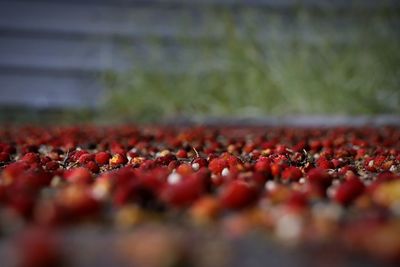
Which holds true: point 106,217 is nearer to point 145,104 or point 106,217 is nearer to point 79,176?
point 79,176

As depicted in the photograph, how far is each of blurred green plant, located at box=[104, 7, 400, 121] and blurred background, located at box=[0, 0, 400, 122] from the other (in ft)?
0.03

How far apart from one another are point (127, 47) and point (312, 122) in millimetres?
2456

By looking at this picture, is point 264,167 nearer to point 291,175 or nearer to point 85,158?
point 291,175

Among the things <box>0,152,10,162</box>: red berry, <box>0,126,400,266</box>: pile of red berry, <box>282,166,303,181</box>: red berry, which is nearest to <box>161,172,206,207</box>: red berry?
<box>0,126,400,266</box>: pile of red berry

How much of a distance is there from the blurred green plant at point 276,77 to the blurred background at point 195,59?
1 centimetres

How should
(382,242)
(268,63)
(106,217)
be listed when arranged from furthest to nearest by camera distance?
1. (268,63)
2. (106,217)
3. (382,242)

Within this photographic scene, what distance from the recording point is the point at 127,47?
5.86 metres

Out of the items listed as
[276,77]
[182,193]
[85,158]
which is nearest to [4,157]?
[85,158]

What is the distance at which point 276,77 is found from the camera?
4.89 m

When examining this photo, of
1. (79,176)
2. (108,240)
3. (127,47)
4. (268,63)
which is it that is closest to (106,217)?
(108,240)

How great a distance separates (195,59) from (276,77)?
1034 mm

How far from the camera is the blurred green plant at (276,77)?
14.9 feet

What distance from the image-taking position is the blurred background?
4.61 m

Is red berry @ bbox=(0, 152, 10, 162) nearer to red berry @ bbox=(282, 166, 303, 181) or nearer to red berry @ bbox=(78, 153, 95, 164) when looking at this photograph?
red berry @ bbox=(78, 153, 95, 164)
